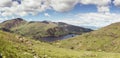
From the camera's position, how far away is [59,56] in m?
85.9

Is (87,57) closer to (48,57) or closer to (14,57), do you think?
(48,57)

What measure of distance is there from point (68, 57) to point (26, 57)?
79.4 feet

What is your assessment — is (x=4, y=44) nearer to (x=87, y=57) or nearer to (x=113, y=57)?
(x=87, y=57)

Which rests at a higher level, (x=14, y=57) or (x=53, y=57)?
(x=14, y=57)

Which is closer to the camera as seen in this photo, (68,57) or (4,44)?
(4,44)

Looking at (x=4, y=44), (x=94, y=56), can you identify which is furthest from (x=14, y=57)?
(x=94, y=56)

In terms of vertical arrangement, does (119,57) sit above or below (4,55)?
below

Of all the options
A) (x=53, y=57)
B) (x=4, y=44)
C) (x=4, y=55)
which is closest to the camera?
(x=4, y=55)

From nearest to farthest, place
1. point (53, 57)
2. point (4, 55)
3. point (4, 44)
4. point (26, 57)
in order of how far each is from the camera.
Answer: point (4, 55)
point (26, 57)
point (4, 44)
point (53, 57)

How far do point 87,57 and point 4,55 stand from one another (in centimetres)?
4041

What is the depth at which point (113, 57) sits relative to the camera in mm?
89375

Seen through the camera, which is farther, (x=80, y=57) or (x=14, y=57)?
(x=80, y=57)

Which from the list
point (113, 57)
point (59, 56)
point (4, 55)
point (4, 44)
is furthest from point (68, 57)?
point (4, 55)

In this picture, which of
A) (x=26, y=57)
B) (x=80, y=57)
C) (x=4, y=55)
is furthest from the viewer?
(x=80, y=57)
